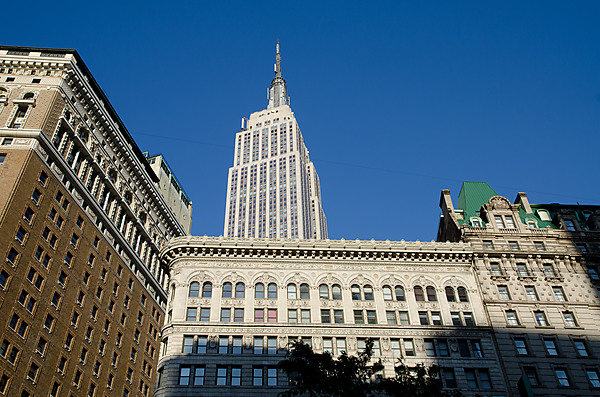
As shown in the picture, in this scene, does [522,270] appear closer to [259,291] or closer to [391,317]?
[391,317]

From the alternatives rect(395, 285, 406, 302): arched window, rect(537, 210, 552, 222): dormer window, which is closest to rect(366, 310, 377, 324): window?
rect(395, 285, 406, 302): arched window

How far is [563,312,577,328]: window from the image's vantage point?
56.0 meters

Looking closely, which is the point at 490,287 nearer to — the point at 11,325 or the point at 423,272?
the point at 423,272

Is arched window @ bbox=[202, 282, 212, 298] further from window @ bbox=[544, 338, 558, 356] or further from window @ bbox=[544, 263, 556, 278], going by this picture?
window @ bbox=[544, 263, 556, 278]

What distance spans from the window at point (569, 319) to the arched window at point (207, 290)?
3631 cm

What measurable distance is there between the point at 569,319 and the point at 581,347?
10.1ft

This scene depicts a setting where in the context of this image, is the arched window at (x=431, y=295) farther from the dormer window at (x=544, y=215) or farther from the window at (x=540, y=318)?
the dormer window at (x=544, y=215)

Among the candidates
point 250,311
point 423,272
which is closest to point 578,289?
point 423,272

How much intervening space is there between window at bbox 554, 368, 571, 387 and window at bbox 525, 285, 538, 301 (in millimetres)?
7930

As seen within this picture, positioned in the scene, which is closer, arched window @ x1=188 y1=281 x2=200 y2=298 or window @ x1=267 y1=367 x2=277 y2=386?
window @ x1=267 y1=367 x2=277 y2=386

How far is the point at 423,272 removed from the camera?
59781 mm

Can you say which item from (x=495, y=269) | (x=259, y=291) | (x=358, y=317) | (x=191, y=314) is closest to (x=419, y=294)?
(x=358, y=317)

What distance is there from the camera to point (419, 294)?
58062 mm

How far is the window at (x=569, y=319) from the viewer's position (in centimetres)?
5603
